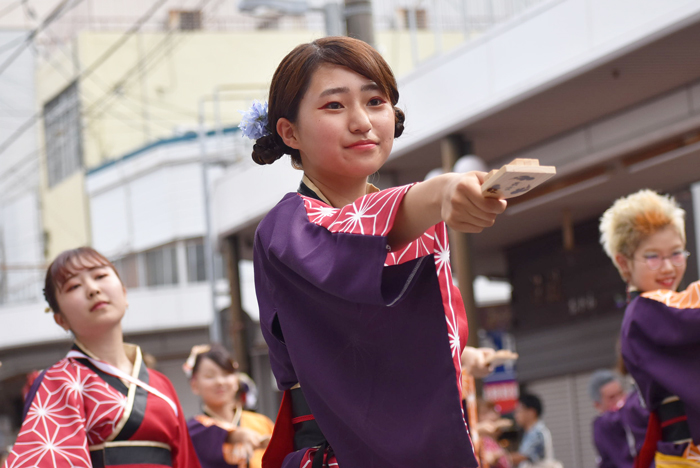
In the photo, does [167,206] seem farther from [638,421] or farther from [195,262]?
[638,421]

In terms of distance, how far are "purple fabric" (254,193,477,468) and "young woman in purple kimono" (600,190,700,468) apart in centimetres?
152

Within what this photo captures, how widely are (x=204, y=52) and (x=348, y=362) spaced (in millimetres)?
22942

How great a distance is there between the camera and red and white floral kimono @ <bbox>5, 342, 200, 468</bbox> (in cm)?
286

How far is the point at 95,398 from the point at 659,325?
194 centimetres

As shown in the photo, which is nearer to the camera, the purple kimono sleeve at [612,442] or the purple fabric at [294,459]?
the purple fabric at [294,459]

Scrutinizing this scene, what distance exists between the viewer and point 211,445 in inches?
179

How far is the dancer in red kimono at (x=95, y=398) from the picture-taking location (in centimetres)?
288

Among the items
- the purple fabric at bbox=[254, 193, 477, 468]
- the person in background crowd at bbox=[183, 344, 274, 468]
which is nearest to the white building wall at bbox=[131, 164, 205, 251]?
the person in background crowd at bbox=[183, 344, 274, 468]

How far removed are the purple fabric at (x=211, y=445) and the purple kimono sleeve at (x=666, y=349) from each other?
7.13 ft

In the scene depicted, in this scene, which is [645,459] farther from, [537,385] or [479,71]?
[537,385]

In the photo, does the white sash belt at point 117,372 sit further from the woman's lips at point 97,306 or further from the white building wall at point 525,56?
the white building wall at point 525,56

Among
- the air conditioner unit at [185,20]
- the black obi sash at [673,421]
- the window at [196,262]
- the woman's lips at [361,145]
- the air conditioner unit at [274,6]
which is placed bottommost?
the black obi sash at [673,421]

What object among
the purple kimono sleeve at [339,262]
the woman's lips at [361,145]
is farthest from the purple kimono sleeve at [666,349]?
the purple kimono sleeve at [339,262]

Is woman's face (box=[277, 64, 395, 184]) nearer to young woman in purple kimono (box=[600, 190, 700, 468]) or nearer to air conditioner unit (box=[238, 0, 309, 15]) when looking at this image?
young woman in purple kimono (box=[600, 190, 700, 468])
